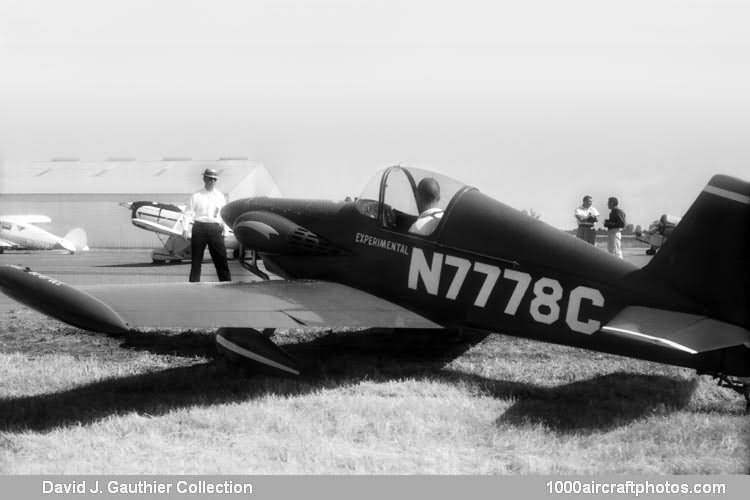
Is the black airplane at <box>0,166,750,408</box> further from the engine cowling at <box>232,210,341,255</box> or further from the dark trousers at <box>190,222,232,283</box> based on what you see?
the dark trousers at <box>190,222,232,283</box>

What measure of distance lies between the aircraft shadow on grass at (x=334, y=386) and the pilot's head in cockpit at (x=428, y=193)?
1.52 meters

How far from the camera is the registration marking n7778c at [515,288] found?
4.94m

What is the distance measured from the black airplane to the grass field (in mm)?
468

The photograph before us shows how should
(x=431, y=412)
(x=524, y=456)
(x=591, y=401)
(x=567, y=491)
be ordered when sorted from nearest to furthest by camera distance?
(x=567, y=491), (x=524, y=456), (x=431, y=412), (x=591, y=401)

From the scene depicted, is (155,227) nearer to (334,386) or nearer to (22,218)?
(22,218)

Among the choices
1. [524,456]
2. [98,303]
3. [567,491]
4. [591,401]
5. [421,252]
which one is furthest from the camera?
[421,252]

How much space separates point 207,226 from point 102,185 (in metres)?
15.2

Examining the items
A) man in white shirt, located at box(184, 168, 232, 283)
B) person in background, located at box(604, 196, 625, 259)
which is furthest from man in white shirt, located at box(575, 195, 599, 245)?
man in white shirt, located at box(184, 168, 232, 283)

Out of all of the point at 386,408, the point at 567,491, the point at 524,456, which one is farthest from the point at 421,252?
the point at 567,491

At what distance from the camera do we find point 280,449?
400 centimetres

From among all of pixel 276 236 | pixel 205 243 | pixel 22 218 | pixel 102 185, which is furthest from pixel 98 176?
pixel 276 236

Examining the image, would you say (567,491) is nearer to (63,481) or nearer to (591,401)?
(591,401)

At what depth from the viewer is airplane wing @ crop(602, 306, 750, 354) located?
12.9ft

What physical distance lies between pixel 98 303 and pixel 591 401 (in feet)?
11.8
